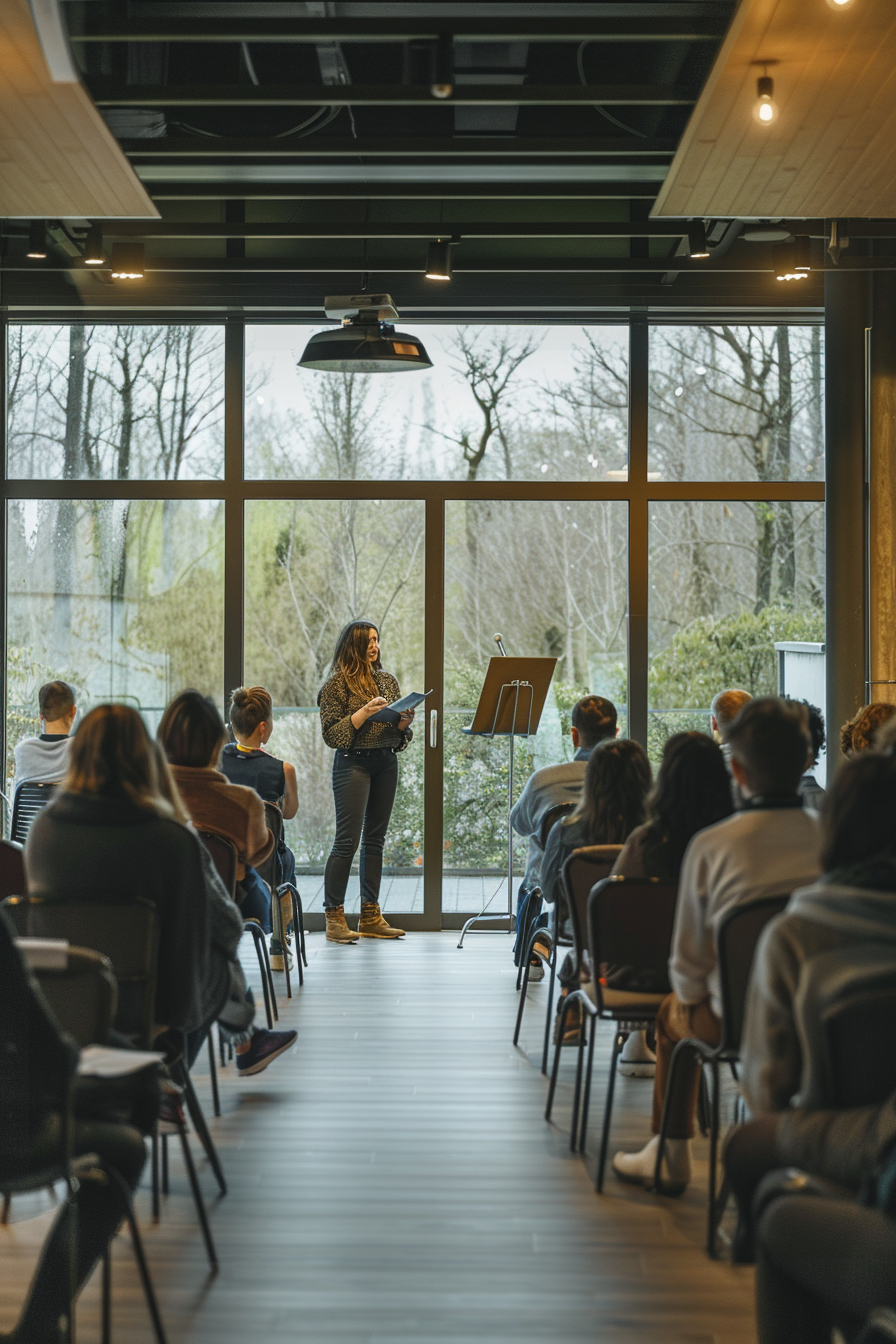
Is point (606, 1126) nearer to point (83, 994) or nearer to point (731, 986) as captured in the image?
point (731, 986)

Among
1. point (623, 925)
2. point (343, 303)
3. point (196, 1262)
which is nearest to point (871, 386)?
point (343, 303)

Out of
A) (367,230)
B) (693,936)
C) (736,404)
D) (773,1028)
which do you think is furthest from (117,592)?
(773,1028)

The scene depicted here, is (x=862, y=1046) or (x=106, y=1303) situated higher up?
(x=862, y=1046)

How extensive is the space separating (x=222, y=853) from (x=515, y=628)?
3.73 m

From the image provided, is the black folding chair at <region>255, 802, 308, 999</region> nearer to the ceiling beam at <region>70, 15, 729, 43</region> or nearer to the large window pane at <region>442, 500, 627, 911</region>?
the large window pane at <region>442, 500, 627, 911</region>

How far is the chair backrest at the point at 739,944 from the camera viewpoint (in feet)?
9.02

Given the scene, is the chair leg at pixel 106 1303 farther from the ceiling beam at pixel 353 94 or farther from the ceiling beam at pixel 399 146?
the ceiling beam at pixel 399 146

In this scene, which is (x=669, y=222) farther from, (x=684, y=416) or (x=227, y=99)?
(x=227, y=99)

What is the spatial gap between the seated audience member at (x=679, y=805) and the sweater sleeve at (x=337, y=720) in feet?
11.5

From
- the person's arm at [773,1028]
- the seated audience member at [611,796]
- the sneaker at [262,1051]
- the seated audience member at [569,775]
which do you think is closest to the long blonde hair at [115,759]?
the person's arm at [773,1028]

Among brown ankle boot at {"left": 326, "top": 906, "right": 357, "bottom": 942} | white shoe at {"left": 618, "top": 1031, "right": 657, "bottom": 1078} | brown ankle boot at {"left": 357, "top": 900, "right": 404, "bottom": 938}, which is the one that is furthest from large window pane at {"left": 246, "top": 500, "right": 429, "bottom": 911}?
white shoe at {"left": 618, "top": 1031, "right": 657, "bottom": 1078}

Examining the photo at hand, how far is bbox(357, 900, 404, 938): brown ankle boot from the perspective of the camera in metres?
7.04

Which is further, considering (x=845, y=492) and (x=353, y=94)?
(x=845, y=492)

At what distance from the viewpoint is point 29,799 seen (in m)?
5.19
